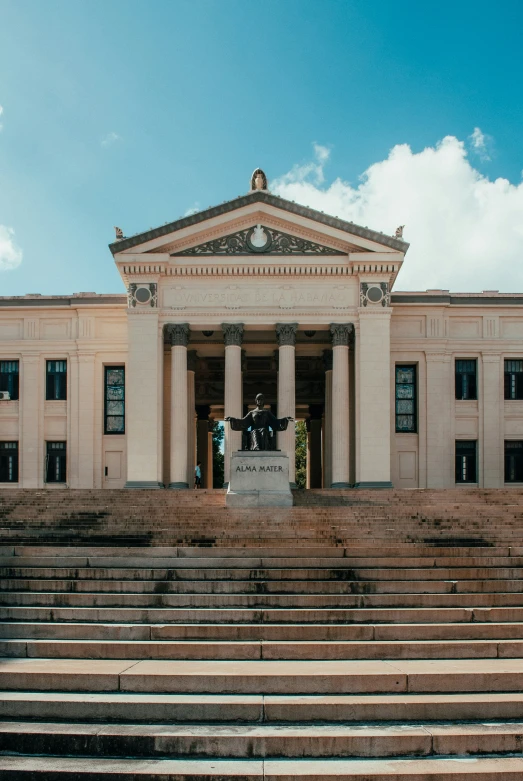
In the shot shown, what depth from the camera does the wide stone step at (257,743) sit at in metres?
9.98

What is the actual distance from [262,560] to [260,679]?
18.3ft

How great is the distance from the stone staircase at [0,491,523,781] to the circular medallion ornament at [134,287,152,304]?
16.7 meters

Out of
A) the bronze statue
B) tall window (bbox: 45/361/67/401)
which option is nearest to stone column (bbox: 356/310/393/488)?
the bronze statue

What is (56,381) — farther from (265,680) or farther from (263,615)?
(265,680)

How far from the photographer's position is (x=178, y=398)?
36.8 meters

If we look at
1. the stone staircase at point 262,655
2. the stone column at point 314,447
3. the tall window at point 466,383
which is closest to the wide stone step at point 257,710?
the stone staircase at point 262,655

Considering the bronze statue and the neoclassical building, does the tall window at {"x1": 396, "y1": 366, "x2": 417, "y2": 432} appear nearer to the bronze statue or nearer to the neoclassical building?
the neoclassical building

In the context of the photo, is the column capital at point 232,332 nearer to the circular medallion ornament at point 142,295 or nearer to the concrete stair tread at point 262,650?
the circular medallion ornament at point 142,295

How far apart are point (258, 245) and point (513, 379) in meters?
15.4

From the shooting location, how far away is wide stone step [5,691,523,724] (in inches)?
422

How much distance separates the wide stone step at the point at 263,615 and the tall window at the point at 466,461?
1058 inches

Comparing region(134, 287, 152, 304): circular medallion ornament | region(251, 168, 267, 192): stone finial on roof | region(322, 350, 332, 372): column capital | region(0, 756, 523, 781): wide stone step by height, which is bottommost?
region(0, 756, 523, 781): wide stone step

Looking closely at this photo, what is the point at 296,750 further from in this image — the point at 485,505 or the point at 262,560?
the point at 485,505

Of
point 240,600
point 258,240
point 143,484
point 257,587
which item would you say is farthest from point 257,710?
point 258,240
